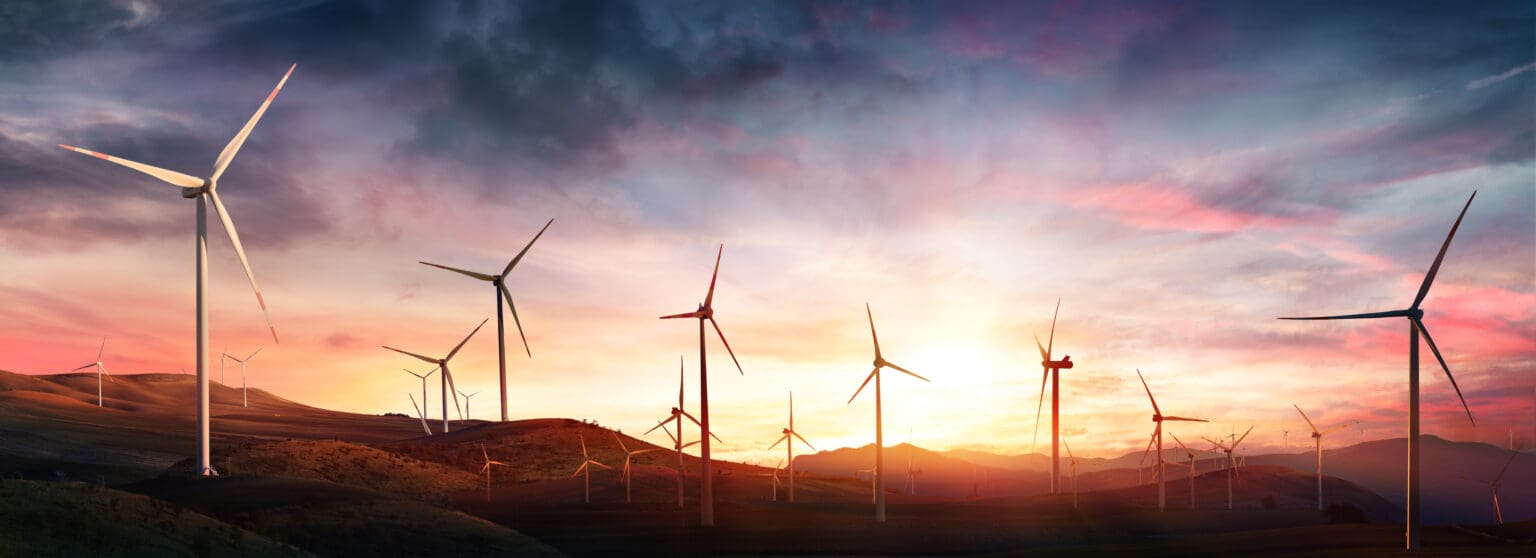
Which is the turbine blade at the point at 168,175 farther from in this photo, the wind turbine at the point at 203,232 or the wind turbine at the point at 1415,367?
the wind turbine at the point at 1415,367

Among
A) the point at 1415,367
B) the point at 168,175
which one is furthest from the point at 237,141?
the point at 1415,367

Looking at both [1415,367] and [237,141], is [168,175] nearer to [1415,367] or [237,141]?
[237,141]

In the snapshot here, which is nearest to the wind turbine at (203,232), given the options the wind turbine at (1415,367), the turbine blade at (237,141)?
the turbine blade at (237,141)

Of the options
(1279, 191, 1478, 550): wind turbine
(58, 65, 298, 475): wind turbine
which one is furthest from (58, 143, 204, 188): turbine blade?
(1279, 191, 1478, 550): wind turbine

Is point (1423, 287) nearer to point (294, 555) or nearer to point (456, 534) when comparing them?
point (456, 534)

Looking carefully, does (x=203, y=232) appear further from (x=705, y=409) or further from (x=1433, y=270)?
(x=1433, y=270)

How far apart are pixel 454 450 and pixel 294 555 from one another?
119 m

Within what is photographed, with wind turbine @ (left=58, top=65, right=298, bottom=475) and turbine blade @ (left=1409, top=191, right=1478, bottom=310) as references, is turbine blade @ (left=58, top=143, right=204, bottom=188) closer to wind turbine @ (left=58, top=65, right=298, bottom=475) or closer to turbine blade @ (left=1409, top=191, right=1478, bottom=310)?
wind turbine @ (left=58, top=65, right=298, bottom=475)

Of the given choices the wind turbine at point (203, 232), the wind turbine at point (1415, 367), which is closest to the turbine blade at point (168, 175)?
the wind turbine at point (203, 232)

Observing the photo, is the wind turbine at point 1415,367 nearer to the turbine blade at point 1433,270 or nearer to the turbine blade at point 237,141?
the turbine blade at point 1433,270

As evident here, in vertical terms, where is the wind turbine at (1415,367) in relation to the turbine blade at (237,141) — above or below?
below

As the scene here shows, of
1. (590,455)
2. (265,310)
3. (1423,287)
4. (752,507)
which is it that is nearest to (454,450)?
(590,455)

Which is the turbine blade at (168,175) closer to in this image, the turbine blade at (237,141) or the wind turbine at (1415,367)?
the turbine blade at (237,141)

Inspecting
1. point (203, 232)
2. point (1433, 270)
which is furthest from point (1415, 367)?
point (203, 232)
